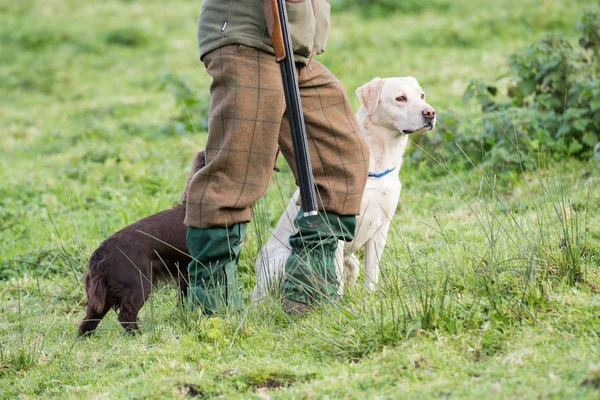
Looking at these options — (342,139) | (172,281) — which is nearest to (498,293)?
(342,139)

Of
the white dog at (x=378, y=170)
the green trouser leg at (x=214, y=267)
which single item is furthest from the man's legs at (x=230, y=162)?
the white dog at (x=378, y=170)

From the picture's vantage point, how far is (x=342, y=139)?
3.83m

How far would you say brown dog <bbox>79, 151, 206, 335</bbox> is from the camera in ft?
13.2

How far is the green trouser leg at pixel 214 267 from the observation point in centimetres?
375

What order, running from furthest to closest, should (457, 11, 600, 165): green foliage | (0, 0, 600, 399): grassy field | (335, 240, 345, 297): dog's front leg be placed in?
(457, 11, 600, 165): green foliage, (335, 240, 345, 297): dog's front leg, (0, 0, 600, 399): grassy field

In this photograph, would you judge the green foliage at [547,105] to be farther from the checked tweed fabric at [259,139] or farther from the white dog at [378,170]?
the checked tweed fabric at [259,139]

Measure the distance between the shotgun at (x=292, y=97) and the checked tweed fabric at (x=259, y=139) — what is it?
3.9 inches

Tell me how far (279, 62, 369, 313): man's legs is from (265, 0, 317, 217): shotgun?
156 millimetres

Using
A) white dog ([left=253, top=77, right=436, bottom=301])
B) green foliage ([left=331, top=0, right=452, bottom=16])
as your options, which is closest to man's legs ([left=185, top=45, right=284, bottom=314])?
white dog ([left=253, top=77, right=436, bottom=301])

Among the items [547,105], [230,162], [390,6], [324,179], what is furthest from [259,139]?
[390,6]

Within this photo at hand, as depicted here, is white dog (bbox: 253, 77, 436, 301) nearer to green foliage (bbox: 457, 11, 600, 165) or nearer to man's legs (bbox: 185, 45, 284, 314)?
man's legs (bbox: 185, 45, 284, 314)

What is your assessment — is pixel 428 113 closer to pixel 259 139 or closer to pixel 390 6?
pixel 259 139

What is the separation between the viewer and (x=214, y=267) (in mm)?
3801

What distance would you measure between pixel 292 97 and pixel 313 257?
76 cm
